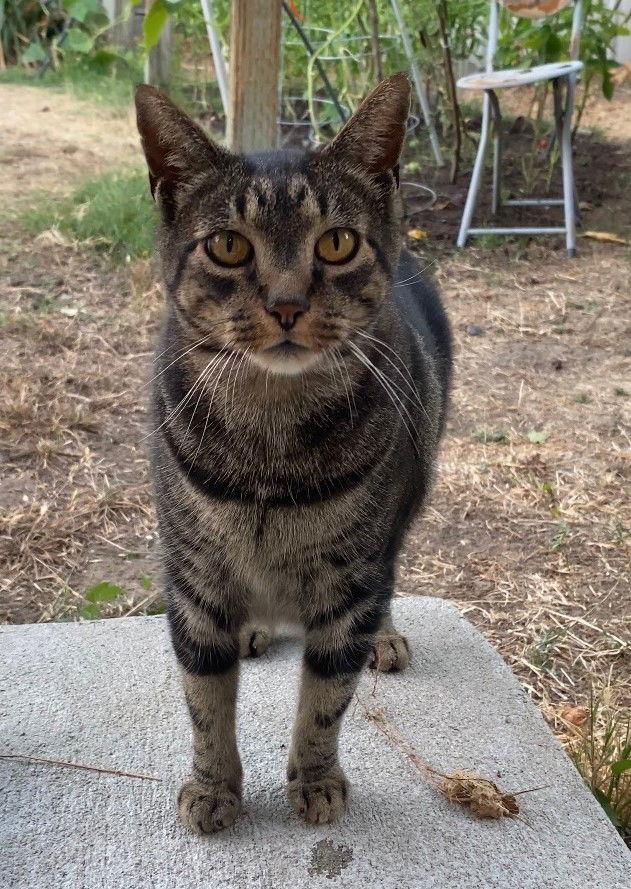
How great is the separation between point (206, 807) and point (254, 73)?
195 centimetres

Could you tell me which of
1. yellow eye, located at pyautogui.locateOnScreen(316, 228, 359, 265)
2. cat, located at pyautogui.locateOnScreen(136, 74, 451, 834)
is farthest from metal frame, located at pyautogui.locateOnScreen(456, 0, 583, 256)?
yellow eye, located at pyautogui.locateOnScreen(316, 228, 359, 265)

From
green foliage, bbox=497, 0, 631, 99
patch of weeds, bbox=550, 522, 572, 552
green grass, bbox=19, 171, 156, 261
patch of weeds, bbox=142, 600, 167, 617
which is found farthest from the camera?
green foliage, bbox=497, 0, 631, 99

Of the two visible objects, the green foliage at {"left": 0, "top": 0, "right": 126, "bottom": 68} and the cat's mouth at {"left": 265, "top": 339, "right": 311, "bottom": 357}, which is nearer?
the cat's mouth at {"left": 265, "top": 339, "right": 311, "bottom": 357}

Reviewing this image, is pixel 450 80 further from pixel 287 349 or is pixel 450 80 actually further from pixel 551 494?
pixel 287 349

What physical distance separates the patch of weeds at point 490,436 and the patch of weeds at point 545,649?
105 centimetres

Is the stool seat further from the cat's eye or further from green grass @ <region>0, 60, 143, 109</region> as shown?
the cat's eye

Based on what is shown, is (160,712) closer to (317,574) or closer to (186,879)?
(186,879)

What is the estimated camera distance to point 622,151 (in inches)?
260

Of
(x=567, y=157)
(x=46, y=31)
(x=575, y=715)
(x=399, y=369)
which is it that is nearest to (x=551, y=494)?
(x=575, y=715)

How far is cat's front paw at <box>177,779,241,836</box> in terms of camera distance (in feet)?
5.32

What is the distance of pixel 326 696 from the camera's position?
1635 mm

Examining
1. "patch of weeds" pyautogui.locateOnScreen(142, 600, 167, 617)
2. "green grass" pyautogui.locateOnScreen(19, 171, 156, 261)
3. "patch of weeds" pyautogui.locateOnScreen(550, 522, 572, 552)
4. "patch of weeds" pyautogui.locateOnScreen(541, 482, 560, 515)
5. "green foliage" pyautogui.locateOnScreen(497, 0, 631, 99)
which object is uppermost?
"green foliage" pyautogui.locateOnScreen(497, 0, 631, 99)

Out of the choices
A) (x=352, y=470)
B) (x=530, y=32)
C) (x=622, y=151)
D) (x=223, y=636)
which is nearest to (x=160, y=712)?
(x=223, y=636)

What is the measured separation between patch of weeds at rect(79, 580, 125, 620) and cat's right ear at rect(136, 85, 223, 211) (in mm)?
→ 1230
